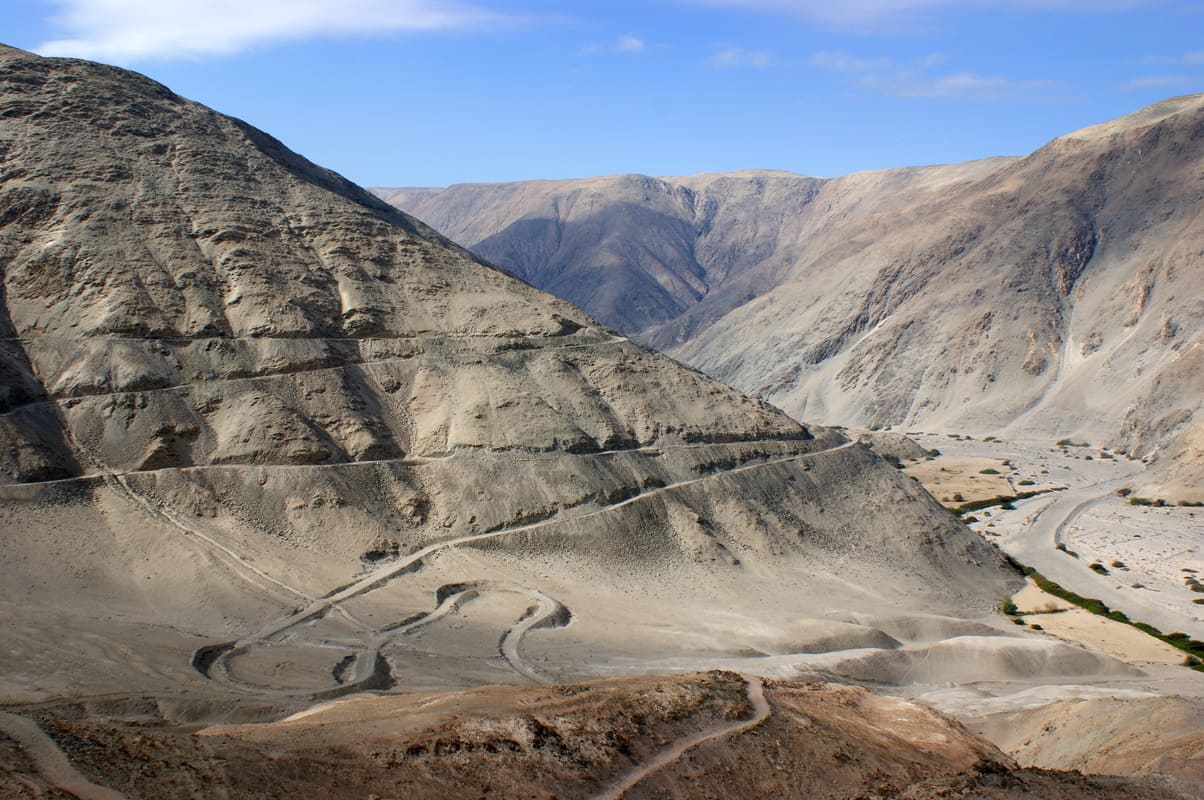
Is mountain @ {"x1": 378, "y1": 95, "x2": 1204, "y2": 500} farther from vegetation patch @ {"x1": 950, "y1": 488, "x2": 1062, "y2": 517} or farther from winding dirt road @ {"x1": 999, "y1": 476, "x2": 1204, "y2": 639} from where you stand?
vegetation patch @ {"x1": 950, "y1": 488, "x2": 1062, "y2": 517}

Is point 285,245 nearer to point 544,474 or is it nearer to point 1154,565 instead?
point 544,474

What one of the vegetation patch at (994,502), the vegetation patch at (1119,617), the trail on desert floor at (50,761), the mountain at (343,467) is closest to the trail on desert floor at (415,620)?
the mountain at (343,467)

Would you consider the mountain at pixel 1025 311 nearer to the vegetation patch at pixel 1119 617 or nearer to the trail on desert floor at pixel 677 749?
the vegetation patch at pixel 1119 617

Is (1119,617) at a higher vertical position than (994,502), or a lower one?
lower

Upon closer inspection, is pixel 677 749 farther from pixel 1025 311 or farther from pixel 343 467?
pixel 1025 311

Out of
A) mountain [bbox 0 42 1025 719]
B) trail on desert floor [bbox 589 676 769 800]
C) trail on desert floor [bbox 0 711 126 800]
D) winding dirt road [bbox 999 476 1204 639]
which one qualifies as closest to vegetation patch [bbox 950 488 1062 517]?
winding dirt road [bbox 999 476 1204 639]

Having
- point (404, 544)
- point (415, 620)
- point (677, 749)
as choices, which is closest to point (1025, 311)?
point (404, 544)

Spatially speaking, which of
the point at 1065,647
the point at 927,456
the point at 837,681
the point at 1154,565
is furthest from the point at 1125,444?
the point at 837,681
